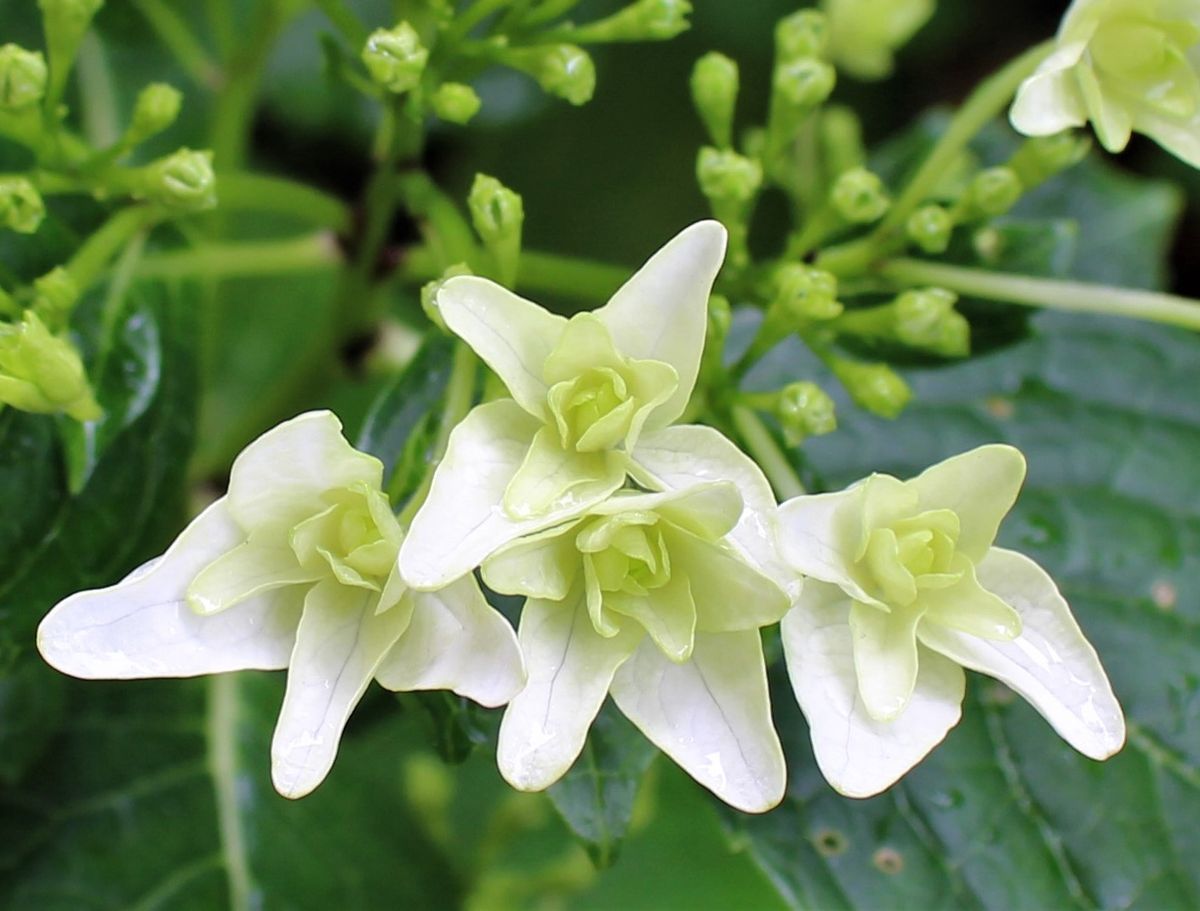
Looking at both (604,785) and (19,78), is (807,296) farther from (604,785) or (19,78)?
(19,78)

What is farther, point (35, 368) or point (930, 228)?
point (930, 228)

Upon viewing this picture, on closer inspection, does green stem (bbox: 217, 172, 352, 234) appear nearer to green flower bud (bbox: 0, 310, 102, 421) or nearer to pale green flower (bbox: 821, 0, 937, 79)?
green flower bud (bbox: 0, 310, 102, 421)

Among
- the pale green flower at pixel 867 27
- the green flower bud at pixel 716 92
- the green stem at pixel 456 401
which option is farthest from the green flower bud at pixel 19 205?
the pale green flower at pixel 867 27

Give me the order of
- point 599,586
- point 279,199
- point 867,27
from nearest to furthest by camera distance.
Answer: point 599,586
point 279,199
point 867,27

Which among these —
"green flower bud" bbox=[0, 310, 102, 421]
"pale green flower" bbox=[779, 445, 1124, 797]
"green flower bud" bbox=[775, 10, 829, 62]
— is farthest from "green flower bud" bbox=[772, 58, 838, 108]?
"green flower bud" bbox=[0, 310, 102, 421]

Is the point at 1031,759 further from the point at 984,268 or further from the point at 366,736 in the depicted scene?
the point at 366,736

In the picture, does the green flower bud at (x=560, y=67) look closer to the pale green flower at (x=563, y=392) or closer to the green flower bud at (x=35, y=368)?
the pale green flower at (x=563, y=392)

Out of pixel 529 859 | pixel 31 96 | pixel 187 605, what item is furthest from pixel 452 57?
pixel 529 859

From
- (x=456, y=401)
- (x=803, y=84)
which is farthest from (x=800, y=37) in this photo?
(x=456, y=401)
